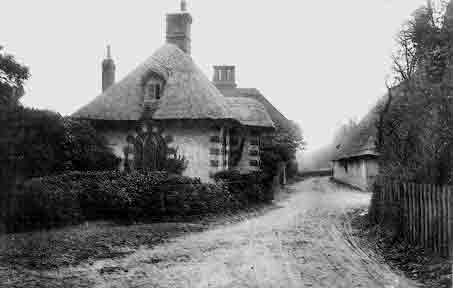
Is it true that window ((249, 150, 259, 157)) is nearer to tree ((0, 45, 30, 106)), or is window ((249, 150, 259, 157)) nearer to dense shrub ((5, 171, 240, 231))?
dense shrub ((5, 171, 240, 231))

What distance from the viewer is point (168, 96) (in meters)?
18.3

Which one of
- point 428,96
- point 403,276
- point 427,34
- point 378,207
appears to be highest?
point 427,34

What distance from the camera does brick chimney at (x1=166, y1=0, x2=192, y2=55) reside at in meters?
21.7

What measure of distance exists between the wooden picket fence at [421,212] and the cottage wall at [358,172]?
17.8 m

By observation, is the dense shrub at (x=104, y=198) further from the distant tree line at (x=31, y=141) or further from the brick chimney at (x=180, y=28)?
the brick chimney at (x=180, y=28)

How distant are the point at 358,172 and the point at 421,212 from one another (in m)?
23.2

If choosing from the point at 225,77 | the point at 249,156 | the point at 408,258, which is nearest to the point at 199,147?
the point at 249,156

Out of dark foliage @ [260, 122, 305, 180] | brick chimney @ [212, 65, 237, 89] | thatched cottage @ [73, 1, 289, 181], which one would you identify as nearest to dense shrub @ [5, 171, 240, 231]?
thatched cottage @ [73, 1, 289, 181]

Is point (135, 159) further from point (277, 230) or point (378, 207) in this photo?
point (378, 207)

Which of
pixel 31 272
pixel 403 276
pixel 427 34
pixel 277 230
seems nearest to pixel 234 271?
pixel 403 276

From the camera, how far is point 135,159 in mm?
18156

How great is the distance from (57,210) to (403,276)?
758cm

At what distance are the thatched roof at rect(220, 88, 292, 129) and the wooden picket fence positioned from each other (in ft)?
83.0

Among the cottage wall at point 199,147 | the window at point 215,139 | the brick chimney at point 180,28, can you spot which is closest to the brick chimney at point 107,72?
the brick chimney at point 180,28
